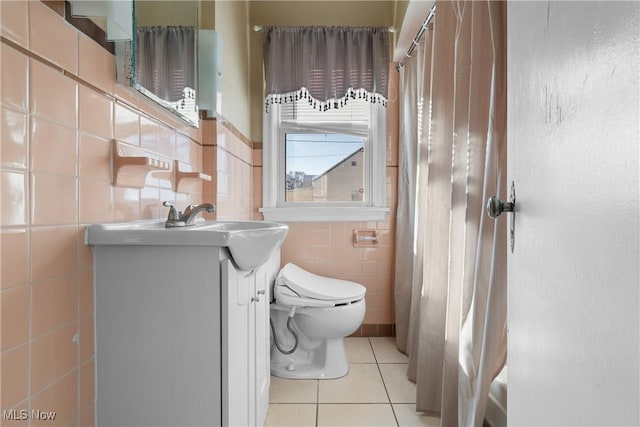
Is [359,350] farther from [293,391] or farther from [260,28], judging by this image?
[260,28]

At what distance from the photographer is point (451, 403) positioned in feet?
4.80

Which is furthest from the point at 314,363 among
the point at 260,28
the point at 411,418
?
the point at 260,28

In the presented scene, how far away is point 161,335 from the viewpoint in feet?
3.34

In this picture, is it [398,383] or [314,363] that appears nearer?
[398,383]

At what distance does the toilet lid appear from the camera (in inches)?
75.9

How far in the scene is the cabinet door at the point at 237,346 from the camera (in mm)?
1021

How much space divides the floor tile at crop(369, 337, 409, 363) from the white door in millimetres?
1557

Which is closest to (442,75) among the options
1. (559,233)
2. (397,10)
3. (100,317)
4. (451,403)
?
(397,10)

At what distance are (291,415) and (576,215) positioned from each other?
5.19ft

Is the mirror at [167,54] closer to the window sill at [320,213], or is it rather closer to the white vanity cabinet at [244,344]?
the white vanity cabinet at [244,344]

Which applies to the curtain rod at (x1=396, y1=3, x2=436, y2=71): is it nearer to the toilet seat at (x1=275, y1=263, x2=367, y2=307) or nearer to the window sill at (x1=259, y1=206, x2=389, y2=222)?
Result: the window sill at (x1=259, y1=206, x2=389, y2=222)

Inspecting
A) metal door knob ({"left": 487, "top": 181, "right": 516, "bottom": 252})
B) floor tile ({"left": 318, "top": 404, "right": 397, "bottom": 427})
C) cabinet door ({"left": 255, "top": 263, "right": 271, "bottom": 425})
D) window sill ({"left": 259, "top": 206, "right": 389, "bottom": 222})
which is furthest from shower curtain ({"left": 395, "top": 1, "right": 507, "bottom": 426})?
cabinet door ({"left": 255, "top": 263, "right": 271, "bottom": 425})

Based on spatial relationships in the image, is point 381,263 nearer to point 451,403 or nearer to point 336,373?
point 336,373

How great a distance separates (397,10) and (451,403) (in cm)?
235
